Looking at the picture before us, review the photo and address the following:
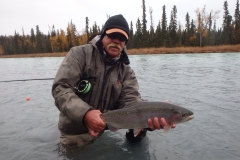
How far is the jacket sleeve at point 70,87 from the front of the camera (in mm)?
2668

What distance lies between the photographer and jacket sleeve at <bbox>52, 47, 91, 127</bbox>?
267cm

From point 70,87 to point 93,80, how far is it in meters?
0.46

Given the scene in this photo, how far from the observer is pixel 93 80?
11.3ft

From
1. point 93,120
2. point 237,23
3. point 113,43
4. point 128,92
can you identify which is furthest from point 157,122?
point 237,23

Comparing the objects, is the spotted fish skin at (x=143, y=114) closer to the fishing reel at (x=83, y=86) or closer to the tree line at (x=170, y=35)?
the fishing reel at (x=83, y=86)

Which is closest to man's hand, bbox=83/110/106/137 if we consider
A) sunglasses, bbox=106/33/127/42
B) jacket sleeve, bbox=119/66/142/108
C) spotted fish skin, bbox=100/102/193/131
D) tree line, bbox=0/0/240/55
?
spotted fish skin, bbox=100/102/193/131

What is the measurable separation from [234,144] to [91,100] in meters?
2.62

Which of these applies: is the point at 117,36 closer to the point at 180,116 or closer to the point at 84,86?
the point at 84,86

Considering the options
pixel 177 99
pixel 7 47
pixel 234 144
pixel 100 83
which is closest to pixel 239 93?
pixel 177 99

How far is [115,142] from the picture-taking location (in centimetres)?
433

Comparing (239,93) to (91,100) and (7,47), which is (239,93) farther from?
(7,47)

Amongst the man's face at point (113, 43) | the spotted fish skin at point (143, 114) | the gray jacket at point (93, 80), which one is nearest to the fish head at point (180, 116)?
the spotted fish skin at point (143, 114)

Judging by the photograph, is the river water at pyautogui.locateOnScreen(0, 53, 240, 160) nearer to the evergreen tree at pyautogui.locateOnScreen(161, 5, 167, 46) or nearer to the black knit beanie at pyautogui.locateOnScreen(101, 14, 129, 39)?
the black knit beanie at pyautogui.locateOnScreen(101, 14, 129, 39)

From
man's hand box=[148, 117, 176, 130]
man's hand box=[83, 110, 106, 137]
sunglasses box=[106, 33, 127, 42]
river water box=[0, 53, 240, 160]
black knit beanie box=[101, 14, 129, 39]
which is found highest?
black knit beanie box=[101, 14, 129, 39]
